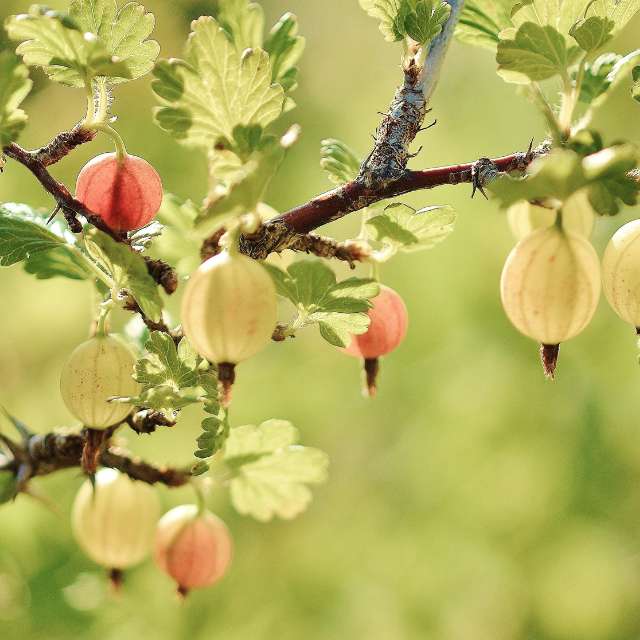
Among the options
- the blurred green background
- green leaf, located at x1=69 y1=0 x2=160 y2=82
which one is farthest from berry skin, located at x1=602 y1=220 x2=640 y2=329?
the blurred green background

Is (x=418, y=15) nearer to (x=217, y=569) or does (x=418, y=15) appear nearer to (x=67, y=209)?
(x=67, y=209)

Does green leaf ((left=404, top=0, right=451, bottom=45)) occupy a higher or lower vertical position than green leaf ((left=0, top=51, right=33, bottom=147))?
lower

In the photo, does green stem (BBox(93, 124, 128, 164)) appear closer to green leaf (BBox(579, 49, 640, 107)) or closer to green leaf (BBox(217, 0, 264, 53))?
green leaf (BBox(217, 0, 264, 53))

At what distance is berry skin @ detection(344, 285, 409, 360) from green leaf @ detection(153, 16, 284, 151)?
19cm

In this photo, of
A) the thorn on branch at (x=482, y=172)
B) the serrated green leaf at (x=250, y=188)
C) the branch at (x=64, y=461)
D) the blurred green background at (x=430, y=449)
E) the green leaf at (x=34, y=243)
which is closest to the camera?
the serrated green leaf at (x=250, y=188)

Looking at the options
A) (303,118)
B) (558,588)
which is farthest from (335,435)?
(303,118)

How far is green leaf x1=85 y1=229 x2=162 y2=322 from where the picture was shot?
0.51 meters

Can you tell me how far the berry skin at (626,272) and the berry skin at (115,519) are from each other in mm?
479

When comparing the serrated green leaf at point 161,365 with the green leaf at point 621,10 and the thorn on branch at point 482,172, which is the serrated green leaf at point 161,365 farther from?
the green leaf at point 621,10

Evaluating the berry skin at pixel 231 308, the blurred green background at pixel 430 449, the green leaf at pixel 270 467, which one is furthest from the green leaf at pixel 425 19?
the blurred green background at pixel 430 449

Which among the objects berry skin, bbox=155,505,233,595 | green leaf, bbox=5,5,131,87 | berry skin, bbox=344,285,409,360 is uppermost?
green leaf, bbox=5,5,131,87

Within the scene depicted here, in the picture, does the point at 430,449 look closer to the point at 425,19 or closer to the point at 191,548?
the point at 191,548

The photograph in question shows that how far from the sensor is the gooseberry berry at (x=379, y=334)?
2.06 ft


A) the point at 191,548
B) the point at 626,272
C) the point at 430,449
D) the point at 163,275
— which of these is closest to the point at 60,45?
the point at 163,275
